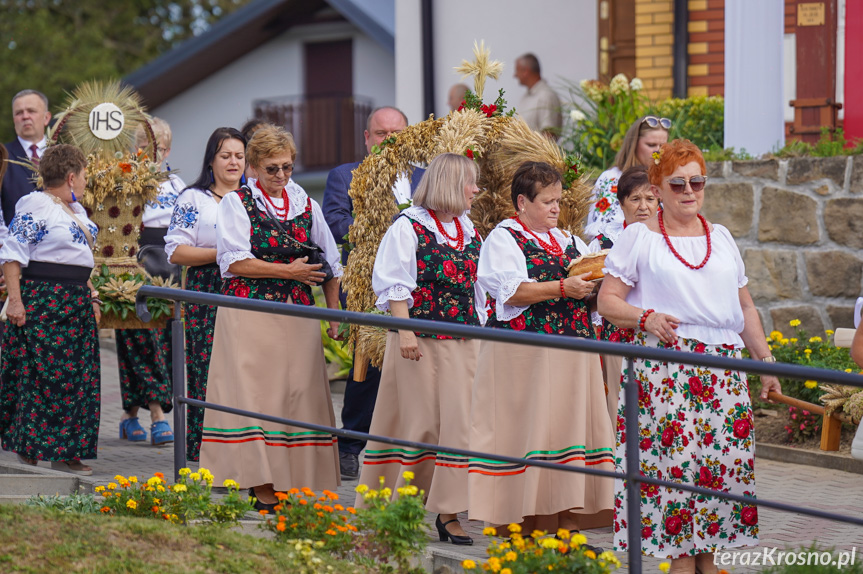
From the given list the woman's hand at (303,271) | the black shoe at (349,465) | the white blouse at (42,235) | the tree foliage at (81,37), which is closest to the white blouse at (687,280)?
the woman's hand at (303,271)

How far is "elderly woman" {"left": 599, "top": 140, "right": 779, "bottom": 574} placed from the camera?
5105 millimetres

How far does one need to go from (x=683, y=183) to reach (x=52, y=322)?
162 inches

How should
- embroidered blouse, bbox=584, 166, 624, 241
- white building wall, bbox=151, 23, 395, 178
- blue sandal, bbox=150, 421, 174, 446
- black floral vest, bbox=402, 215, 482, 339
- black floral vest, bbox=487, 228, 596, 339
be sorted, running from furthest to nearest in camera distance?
1. white building wall, bbox=151, 23, 395, 178
2. blue sandal, bbox=150, 421, 174, 446
3. embroidered blouse, bbox=584, 166, 624, 241
4. black floral vest, bbox=402, 215, 482, 339
5. black floral vest, bbox=487, 228, 596, 339

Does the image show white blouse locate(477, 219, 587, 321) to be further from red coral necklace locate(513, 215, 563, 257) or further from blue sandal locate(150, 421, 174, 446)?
blue sandal locate(150, 421, 174, 446)

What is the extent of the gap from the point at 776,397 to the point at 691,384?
0.55 meters

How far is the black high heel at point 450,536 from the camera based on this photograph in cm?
589

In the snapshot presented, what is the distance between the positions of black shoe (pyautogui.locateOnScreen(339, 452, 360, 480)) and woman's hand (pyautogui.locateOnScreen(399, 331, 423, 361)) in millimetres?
1787

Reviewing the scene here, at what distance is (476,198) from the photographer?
23.3 ft

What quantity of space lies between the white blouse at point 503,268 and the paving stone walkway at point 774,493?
1.11m

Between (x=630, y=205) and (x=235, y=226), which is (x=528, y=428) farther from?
(x=235, y=226)

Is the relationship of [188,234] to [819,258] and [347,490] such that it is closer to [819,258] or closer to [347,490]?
[347,490]

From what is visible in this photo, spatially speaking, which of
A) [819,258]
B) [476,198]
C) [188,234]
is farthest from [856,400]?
[188,234]

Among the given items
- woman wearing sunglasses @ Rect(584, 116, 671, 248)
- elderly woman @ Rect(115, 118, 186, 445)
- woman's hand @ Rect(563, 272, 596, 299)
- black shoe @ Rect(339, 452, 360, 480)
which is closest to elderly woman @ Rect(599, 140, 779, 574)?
woman's hand @ Rect(563, 272, 596, 299)

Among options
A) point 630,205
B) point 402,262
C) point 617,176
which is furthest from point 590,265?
point 617,176
